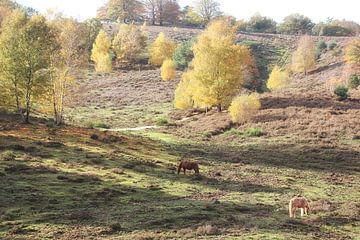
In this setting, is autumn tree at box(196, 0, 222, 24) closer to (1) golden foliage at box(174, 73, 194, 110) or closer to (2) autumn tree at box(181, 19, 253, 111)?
(1) golden foliage at box(174, 73, 194, 110)

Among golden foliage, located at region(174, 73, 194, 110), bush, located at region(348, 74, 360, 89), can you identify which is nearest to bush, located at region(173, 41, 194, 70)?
golden foliage, located at region(174, 73, 194, 110)

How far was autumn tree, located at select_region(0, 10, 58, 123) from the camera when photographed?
2090 inches

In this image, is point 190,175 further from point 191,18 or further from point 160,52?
point 191,18

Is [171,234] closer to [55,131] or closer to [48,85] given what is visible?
[55,131]

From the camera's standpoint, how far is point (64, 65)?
56.4 metres

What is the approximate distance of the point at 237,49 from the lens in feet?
231

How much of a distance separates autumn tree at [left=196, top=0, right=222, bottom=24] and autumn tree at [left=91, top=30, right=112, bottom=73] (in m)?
60.1

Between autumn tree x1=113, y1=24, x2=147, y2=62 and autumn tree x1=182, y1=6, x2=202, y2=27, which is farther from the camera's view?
autumn tree x1=182, y1=6, x2=202, y2=27

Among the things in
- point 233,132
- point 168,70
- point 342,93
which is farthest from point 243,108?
point 168,70

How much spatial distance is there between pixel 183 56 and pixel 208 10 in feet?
200

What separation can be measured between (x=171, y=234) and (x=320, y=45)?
405 feet

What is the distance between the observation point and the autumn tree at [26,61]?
53094 millimetres

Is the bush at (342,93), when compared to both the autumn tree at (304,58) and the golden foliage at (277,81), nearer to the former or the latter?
the golden foliage at (277,81)

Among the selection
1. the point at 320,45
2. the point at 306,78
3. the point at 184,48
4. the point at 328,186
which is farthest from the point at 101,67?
the point at 328,186
